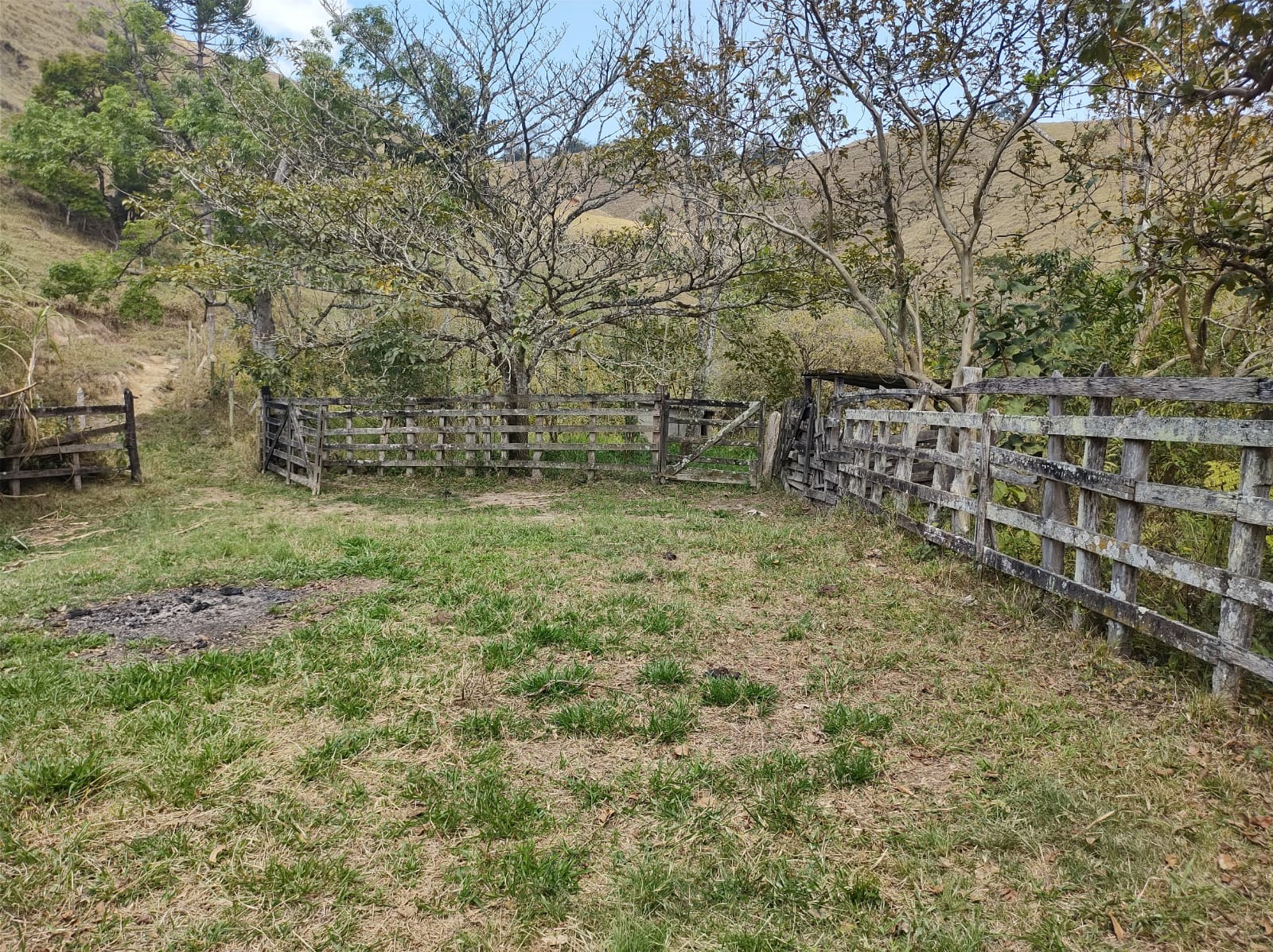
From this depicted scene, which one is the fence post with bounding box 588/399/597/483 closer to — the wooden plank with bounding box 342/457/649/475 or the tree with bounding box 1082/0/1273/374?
the wooden plank with bounding box 342/457/649/475

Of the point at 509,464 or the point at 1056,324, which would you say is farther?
the point at 509,464

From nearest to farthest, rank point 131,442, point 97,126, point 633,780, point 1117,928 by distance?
point 1117,928 → point 633,780 → point 131,442 → point 97,126

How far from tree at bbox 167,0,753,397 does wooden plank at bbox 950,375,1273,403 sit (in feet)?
27.9

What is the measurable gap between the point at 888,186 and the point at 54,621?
10.6 meters

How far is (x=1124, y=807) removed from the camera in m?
2.75

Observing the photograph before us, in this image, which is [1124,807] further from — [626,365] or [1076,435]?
[626,365]

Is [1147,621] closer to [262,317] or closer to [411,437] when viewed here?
[411,437]

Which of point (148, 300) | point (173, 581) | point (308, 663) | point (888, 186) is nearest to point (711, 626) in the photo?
point (308, 663)

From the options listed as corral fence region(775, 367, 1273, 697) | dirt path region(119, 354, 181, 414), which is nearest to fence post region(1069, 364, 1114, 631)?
corral fence region(775, 367, 1273, 697)

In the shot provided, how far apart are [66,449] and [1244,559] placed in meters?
14.0

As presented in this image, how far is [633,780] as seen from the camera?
3129mm

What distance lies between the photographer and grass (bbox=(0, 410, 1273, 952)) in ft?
7.64

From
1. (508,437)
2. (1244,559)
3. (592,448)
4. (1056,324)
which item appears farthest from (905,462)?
(508,437)

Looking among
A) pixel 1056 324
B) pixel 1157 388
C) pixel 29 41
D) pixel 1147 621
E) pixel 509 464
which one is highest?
pixel 29 41
